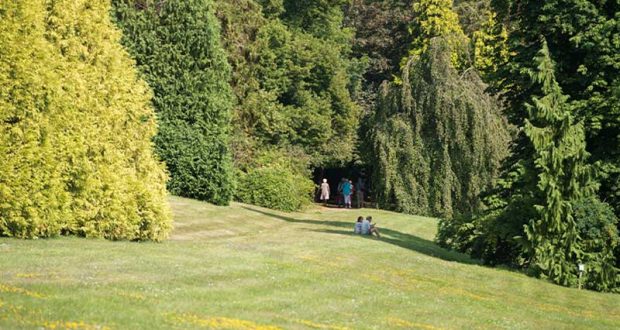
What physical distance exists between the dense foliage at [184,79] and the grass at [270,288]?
892 cm

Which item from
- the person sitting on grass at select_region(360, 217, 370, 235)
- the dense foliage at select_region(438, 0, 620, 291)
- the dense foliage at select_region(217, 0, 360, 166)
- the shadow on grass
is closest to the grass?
the shadow on grass

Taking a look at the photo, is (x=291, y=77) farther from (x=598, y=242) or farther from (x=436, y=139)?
(x=598, y=242)

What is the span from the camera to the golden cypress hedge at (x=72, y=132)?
1870cm

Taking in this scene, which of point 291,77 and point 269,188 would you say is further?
point 291,77

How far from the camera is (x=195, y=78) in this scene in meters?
38.1

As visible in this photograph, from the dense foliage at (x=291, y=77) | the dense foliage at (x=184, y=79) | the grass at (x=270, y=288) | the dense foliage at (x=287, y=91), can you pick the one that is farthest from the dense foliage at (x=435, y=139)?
the grass at (x=270, y=288)

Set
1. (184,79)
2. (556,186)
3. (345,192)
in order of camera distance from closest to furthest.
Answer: (556,186)
(184,79)
(345,192)

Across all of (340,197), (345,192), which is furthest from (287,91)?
(340,197)

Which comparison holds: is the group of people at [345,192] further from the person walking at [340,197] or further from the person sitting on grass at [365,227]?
the person sitting on grass at [365,227]

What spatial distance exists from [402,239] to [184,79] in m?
12.5

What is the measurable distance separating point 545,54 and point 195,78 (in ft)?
55.6

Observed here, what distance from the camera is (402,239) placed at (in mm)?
32938

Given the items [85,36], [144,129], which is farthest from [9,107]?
[144,129]

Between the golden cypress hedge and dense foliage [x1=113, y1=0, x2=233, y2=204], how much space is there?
13213 millimetres
